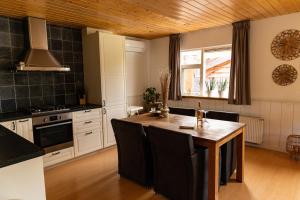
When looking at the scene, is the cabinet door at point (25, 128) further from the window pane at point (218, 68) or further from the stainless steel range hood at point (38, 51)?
the window pane at point (218, 68)

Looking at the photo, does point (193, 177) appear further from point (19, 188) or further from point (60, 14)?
point (60, 14)

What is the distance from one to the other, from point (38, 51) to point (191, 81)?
10.5 feet

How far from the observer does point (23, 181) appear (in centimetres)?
135

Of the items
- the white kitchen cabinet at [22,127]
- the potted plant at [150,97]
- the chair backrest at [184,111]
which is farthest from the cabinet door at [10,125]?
the potted plant at [150,97]

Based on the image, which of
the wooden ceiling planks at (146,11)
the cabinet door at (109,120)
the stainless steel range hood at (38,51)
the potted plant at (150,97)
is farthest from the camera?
the potted plant at (150,97)

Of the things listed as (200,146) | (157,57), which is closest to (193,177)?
(200,146)

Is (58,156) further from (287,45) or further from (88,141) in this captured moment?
(287,45)

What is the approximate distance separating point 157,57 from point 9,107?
3.39 meters

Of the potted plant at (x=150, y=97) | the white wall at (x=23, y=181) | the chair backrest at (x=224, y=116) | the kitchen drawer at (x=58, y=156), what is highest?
the potted plant at (x=150, y=97)

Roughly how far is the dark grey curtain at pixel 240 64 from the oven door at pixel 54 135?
3059 mm

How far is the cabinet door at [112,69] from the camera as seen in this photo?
3.94 metres

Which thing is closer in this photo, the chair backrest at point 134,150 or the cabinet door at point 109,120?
the chair backrest at point 134,150

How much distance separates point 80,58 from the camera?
4.26m

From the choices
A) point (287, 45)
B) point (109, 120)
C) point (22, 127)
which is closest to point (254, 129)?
point (287, 45)
